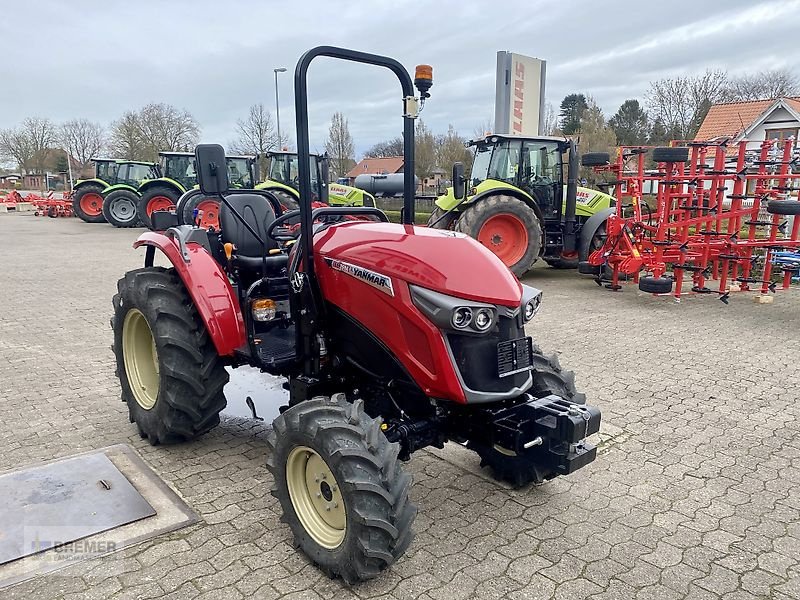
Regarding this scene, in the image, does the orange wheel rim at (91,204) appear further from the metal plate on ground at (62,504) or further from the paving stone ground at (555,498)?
the metal plate on ground at (62,504)

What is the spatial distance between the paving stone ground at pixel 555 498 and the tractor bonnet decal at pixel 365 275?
3.79 ft

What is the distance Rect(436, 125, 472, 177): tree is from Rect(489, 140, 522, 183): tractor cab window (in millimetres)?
29199

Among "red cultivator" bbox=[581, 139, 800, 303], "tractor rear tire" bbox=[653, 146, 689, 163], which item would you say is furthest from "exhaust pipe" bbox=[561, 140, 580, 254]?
"tractor rear tire" bbox=[653, 146, 689, 163]

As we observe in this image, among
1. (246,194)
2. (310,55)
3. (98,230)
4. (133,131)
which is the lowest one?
(98,230)

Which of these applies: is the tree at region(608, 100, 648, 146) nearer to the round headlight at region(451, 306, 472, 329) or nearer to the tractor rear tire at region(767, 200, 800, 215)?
the tractor rear tire at region(767, 200, 800, 215)

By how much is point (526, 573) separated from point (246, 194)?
2776mm

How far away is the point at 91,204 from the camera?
72.4ft

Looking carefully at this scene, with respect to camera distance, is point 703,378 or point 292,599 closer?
point 292,599

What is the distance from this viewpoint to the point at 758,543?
270 centimetres

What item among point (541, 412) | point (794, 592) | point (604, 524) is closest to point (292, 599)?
point (541, 412)

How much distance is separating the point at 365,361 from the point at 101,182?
867 inches

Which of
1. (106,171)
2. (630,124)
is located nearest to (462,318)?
(106,171)

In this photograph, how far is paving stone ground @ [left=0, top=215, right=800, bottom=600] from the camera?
241 centimetres

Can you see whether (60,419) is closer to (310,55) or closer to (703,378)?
(310,55)
